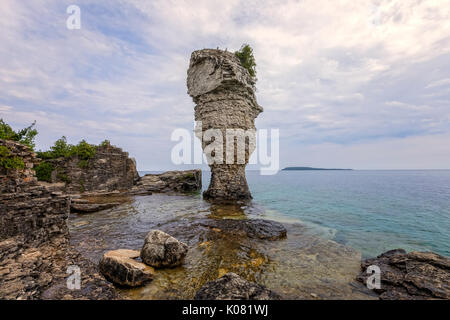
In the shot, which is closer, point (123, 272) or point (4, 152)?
point (123, 272)

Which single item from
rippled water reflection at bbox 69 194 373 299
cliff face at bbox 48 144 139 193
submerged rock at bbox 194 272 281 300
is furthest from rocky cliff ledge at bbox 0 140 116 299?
cliff face at bbox 48 144 139 193

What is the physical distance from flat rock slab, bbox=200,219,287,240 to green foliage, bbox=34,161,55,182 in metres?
19.3

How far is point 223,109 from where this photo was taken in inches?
744

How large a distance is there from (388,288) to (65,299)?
24.9 feet

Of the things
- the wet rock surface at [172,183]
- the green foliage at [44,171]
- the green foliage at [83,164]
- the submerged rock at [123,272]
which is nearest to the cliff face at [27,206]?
the submerged rock at [123,272]

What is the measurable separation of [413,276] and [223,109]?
17.0 m

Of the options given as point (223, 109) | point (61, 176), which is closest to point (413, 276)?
point (223, 109)

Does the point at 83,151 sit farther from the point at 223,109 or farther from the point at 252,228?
the point at 252,228

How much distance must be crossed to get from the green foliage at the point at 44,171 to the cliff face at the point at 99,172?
35cm

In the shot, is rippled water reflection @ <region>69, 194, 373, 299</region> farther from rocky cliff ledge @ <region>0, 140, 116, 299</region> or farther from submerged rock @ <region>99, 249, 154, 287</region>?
rocky cliff ledge @ <region>0, 140, 116, 299</region>

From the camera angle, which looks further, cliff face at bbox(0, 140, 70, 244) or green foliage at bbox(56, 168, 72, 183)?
green foliage at bbox(56, 168, 72, 183)

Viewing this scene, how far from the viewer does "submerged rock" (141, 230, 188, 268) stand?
5.63 m

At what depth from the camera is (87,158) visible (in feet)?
68.3
